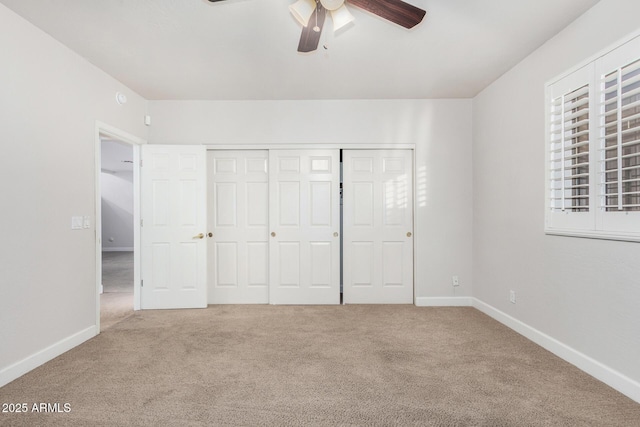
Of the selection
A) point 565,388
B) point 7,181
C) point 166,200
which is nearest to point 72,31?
point 7,181

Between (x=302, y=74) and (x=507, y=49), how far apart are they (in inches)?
77.4

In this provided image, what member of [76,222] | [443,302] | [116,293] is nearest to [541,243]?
[443,302]

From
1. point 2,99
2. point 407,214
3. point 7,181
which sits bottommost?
point 407,214

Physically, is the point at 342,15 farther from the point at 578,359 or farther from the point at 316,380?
the point at 578,359

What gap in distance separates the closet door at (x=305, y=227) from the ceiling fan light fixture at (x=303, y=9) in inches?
90.5

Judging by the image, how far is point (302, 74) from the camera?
3.41 m

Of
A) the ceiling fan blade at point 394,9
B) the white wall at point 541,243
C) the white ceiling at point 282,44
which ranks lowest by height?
the white wall at point 541,243

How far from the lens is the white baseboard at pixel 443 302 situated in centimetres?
413

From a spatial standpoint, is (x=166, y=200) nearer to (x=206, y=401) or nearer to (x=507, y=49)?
(x=206, y=401)

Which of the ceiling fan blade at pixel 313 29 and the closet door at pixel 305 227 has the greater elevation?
the ceiling fan blade at pixel 313 29

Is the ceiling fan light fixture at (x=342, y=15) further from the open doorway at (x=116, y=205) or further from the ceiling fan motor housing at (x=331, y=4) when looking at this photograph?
the open doorway at (x=116, y=205)

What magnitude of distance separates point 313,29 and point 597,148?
2188mm

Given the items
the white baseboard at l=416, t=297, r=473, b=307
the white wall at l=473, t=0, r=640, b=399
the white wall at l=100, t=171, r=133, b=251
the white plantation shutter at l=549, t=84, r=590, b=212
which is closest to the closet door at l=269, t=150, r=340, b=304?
the white baseboard at l=416, t=297, r=473, b=307

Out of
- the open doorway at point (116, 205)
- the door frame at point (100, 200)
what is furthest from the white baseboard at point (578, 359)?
the open doorway at point (116, 205)
